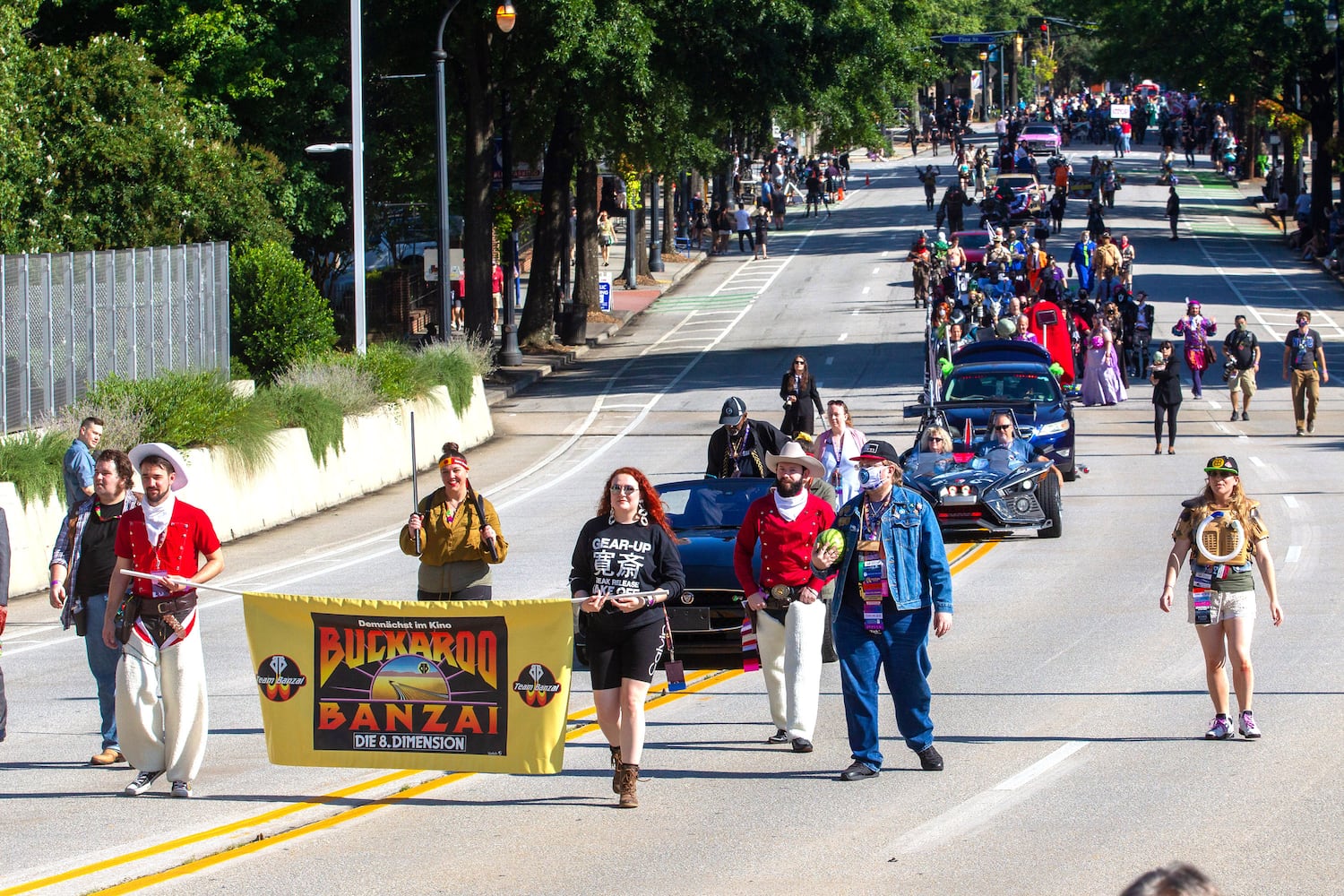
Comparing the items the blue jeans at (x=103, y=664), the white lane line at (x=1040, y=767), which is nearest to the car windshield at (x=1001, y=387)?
the white lane line at (x=1040, y=767)

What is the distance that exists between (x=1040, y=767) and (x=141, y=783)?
478 centimetres

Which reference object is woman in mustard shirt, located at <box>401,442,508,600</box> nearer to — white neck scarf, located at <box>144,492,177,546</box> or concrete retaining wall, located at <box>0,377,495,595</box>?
white neck scarf, located at <box>144,492,177,546</box>

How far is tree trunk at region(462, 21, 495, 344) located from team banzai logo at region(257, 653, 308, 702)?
29383 millimetres

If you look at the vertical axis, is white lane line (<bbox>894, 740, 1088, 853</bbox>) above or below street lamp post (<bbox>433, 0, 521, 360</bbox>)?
below

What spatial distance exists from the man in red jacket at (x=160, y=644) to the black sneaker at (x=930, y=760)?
3.80 metres

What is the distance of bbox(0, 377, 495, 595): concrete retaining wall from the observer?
17938 mm

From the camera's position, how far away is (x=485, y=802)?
9344 millimetres

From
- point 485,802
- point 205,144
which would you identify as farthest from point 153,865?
point 205,144

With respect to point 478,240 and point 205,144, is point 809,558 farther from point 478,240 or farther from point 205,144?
point 478,240

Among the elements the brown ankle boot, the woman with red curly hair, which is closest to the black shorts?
the woman with red curly hair

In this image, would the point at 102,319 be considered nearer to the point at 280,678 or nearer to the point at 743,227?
the point at 280,678

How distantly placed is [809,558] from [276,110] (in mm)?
29483

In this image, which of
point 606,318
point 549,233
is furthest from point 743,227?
point 549,233

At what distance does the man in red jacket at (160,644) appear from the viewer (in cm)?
946
